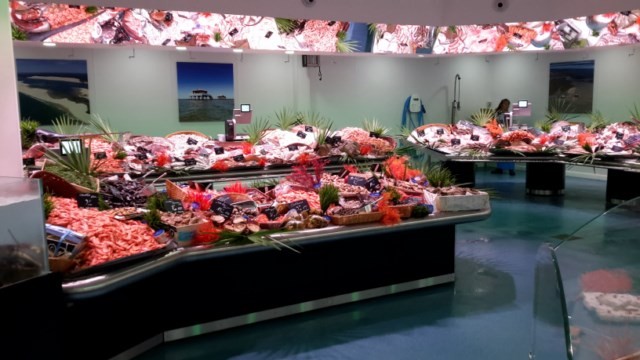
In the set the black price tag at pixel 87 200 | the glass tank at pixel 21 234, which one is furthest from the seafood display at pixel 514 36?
the glass tank at pixel 21 234

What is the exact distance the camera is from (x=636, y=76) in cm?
1033

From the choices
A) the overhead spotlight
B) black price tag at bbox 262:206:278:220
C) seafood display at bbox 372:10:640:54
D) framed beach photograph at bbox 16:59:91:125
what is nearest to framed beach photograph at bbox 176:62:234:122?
framed beach photograph at bbox 16:59:91:125

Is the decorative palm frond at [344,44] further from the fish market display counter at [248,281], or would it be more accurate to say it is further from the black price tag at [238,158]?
the fish market display counter at [248,281]

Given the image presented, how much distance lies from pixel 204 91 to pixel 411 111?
198 inches

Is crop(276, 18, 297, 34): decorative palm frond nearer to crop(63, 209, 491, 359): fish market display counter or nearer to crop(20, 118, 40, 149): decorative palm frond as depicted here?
crop(20, 118, 40, 149): decorative palm frond

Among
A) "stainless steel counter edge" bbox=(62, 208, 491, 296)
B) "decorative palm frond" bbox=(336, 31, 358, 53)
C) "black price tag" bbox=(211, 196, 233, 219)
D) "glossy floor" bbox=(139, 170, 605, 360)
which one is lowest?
"glossy floor" bbox=(139, 170, 605, 360)

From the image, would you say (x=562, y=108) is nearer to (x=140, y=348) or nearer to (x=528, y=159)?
(x=528, y=159)

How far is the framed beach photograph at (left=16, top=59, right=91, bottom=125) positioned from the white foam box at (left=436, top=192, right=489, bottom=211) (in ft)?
22.3

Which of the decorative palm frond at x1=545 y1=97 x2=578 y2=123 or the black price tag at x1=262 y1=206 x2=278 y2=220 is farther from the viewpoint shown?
the decorative palm frond at x1=545 y1=97 x2=578 y2=123

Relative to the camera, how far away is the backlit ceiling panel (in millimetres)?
6910

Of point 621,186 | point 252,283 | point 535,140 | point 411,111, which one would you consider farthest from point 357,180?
point 411,111

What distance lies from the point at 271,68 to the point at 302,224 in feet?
23.0

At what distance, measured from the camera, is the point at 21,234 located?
2668 mm

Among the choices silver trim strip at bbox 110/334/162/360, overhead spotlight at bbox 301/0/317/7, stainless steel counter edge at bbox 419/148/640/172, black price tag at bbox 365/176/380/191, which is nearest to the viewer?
silver trim strip at bbox 110/334/162/360
